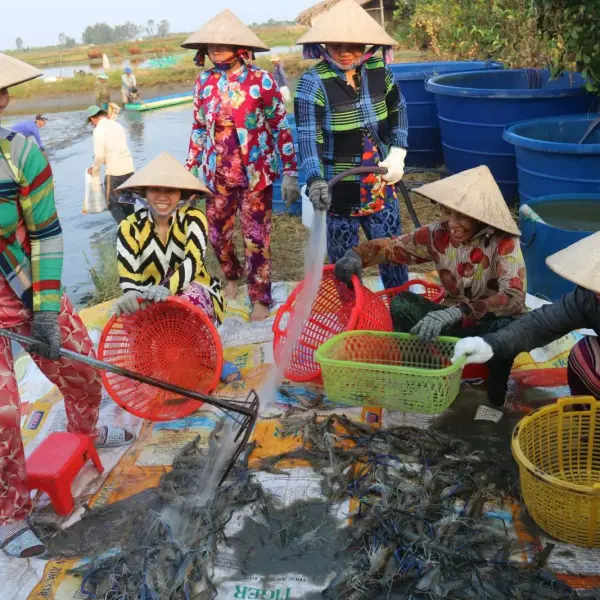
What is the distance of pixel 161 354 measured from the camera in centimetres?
312

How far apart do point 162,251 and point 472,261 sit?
1.48 meters

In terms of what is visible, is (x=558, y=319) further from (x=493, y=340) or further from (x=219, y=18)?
(x=219, y=18)

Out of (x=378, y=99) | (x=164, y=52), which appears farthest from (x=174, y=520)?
(x=164, y=52)

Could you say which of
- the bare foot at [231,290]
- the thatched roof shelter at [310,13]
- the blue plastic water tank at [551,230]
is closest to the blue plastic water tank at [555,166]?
the blue plastic water tank at [551,230]

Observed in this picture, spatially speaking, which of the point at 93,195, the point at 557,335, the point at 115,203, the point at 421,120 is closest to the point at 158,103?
the point at 421,120

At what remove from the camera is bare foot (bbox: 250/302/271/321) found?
3.92 metres

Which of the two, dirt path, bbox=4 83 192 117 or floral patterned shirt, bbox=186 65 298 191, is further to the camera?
dirt path, bbox=4 83 192 117

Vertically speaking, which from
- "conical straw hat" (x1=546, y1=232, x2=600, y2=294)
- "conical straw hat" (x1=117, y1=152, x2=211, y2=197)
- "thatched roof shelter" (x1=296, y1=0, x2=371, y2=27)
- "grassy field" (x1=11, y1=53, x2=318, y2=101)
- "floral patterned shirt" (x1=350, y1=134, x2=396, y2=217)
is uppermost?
"thatched roof shelter" (x1=296, y1=0, x2=371, y2=27)

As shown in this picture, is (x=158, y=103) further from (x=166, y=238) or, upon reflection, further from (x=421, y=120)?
(x=166, y=238)

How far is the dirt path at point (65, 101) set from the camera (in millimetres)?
21067

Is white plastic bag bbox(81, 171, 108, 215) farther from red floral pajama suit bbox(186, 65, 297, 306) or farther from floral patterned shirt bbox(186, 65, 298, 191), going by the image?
floral patterned shirt bbox(186, 65, 298, 191)

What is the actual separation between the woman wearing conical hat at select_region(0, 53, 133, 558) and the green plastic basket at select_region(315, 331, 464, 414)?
1.02 metres

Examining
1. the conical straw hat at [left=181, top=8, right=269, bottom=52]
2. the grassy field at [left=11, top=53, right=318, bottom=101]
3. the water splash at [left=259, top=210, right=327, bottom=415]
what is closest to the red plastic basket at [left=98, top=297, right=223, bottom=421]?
the water splash at [left=259, top=210, right=327, bottom=415]

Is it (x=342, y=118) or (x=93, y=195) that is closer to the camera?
(x=342, y=118)
